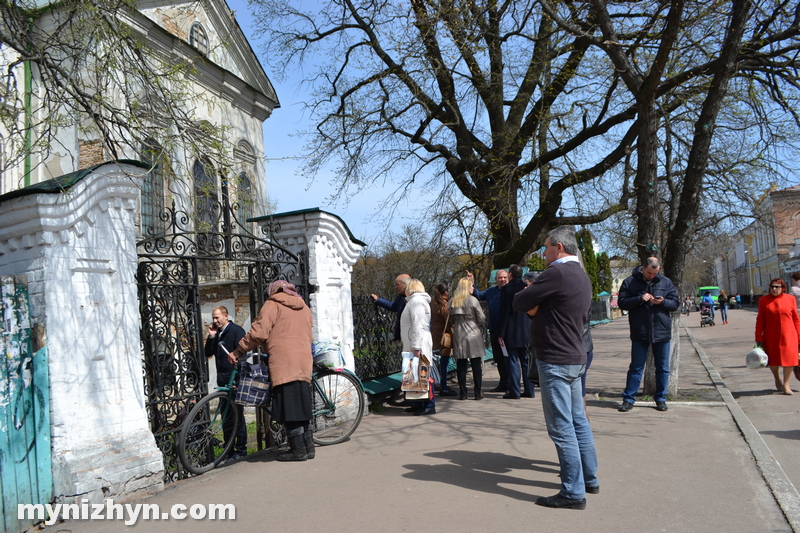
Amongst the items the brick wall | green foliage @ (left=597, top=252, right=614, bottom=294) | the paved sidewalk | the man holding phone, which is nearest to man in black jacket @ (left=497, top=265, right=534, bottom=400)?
the paved sidewalk

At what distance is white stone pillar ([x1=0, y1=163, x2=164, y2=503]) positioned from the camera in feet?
15.0

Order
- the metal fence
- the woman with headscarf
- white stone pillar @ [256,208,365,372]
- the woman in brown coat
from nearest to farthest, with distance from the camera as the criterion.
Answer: the woman with headscarf < white stone pillar @ [256,208,365,372] < the metal fence < the woman in brown coat

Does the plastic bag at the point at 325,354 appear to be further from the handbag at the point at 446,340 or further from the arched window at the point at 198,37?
the arched window at the point at 198,37

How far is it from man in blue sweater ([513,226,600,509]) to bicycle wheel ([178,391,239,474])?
3052 mm

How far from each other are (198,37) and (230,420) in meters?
13.7

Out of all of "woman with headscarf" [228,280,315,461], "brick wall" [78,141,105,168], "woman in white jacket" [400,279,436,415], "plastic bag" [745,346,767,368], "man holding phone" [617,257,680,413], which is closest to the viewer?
"woman with headscarf" [228,280,315,461]

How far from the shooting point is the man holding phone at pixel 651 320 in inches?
296

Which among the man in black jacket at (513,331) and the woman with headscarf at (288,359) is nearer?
the woman with headscarf at (288,359)

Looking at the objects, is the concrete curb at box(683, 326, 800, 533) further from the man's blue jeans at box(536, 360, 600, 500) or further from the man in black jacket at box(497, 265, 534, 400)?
the man in black jacket at box(497, 265, 534, 400)

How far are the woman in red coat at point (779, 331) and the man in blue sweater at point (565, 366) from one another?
5.92 metres

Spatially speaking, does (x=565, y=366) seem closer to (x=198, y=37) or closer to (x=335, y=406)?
(x=335, y=406)

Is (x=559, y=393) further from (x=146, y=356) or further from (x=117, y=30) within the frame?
(x=117, y=30)

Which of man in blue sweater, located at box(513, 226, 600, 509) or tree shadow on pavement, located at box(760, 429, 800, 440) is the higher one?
man in blue sweater, located at box(513, 226, 600, 509)

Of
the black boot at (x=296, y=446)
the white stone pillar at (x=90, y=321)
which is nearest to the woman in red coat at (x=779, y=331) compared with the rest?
the black boot at (x=296, y=446)
